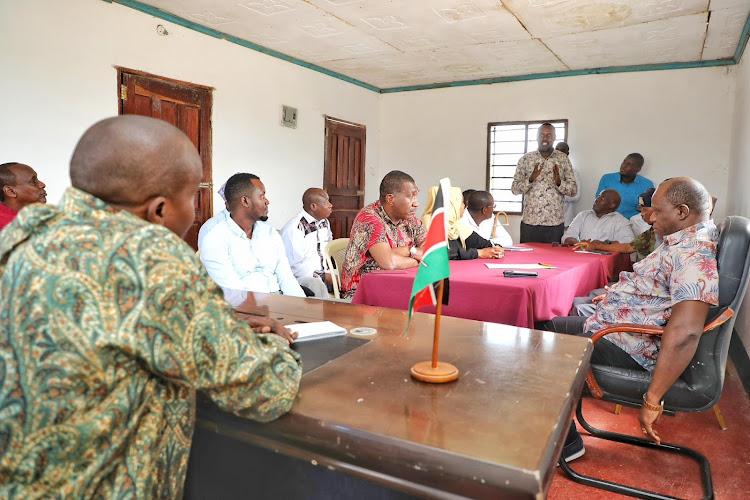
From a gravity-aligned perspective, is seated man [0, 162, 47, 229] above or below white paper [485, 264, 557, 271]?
above

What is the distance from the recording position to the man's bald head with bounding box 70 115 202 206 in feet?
2.76

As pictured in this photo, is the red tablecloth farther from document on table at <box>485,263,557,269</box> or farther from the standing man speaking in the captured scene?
the standing man speaking

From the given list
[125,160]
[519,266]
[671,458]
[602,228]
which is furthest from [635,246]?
[125,160]

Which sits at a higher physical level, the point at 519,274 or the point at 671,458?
the point at 519,274

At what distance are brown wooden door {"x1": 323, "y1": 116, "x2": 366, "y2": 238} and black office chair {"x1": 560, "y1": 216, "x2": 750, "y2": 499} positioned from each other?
5.38 metres

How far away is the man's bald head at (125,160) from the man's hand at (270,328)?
24.6 inches

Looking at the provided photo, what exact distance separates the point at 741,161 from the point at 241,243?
4.62 metres

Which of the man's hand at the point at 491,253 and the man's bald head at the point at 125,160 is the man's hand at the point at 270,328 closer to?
the man's bald head at the point at 125,160

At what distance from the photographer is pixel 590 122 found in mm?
6715

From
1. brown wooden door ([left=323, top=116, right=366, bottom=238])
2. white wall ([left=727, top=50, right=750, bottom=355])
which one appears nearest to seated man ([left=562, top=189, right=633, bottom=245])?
white wall ([left=727, top=50, right=750, bottom=355])

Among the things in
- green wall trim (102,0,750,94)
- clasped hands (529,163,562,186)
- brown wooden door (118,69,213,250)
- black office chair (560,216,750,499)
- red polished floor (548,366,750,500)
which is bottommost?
red polished floor (548,366,750,500)

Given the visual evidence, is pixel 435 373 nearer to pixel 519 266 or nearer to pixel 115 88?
pixel 519 266

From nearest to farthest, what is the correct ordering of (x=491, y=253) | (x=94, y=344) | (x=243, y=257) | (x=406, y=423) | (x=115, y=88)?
(x=94, y=344), (x=406, y=423), (x=243, y=257), (x=491, y=253), (x=115, y=88)

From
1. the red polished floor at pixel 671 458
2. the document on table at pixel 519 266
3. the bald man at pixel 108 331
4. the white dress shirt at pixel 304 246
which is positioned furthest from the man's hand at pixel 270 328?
the white dress shirt at pixel 304 246
